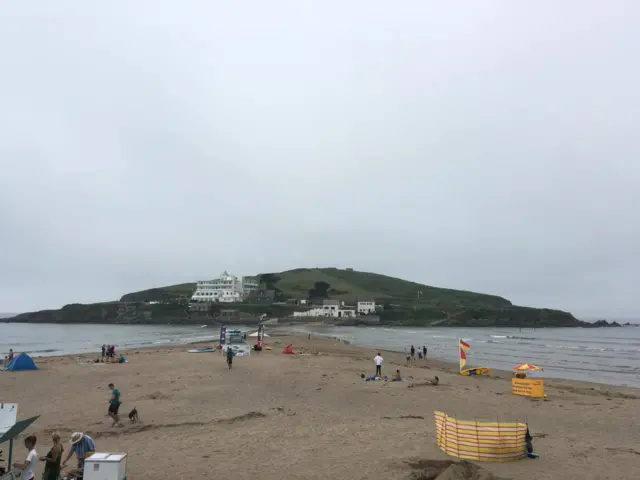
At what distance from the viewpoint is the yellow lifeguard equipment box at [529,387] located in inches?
803

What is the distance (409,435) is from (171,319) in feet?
423

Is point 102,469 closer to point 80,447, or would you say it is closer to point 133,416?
point 80,447

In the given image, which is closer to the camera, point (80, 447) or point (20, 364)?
point (80, 447)

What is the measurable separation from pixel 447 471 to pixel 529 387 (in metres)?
14.8

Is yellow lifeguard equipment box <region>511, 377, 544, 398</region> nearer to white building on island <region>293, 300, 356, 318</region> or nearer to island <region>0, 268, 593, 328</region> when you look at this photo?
island <region>0, 268, 593, 328</region>

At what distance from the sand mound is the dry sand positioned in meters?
0.28

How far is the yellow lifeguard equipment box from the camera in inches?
803

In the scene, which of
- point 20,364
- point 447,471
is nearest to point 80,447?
point 447,471

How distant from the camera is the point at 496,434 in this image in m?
10.1

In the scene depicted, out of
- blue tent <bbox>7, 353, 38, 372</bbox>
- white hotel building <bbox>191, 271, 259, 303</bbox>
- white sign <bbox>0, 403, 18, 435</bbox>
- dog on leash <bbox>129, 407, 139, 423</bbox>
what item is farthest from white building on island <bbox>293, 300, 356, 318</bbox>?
white sign <bbox>0, 403, 18, 435</bbox>

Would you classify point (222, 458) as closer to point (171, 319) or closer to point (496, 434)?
point (496, 434)

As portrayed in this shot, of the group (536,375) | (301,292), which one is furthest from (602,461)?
(301,292)

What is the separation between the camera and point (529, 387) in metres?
20.7

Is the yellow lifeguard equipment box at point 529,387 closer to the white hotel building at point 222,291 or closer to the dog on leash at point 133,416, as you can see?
the dog on leash at point 133,416
